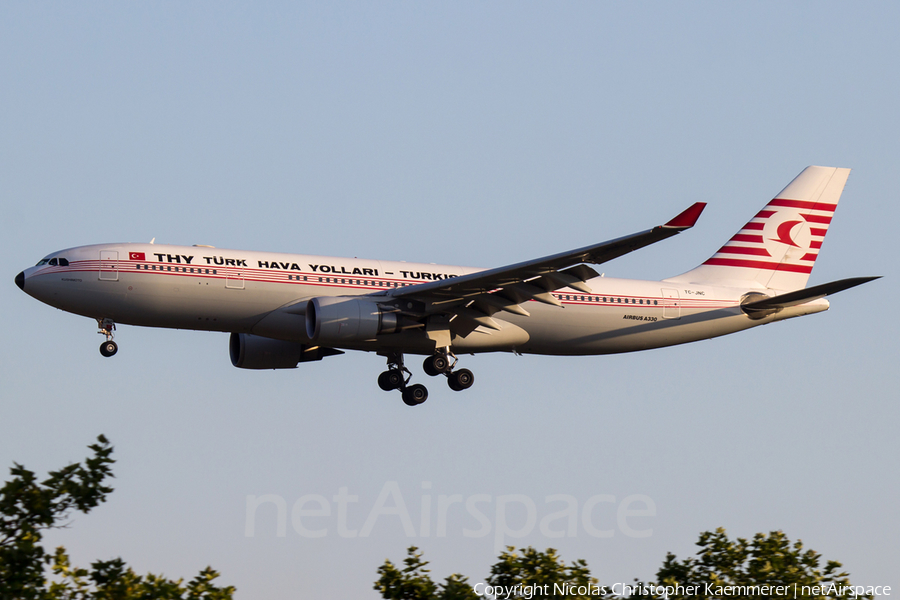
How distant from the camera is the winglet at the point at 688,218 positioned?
31.0 metres

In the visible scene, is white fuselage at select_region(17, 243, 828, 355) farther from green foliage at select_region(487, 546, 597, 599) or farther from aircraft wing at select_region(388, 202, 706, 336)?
green foliage at select_region(487, 546, 597, 599)

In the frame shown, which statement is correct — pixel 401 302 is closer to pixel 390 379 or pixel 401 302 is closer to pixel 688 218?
pixel 390 379

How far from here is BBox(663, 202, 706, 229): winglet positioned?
31.0m

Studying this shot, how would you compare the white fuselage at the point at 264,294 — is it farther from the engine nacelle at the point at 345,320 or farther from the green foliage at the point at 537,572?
the green foliage at the point at 537,572

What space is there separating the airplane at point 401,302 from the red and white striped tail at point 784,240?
55cm

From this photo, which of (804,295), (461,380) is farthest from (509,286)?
(804,295)

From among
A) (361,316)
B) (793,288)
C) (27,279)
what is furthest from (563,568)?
(793,288)

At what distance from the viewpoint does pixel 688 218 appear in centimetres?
3106

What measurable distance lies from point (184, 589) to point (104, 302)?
1733 cm

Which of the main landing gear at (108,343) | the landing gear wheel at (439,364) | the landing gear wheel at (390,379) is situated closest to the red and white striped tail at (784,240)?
the landing gear wheel at (439,364)

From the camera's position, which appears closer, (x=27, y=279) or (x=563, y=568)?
(x=563, y=568)

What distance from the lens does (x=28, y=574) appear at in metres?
20.3

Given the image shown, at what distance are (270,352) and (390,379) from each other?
441cm

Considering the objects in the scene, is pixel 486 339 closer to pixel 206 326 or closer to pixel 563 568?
pixel 206 326
